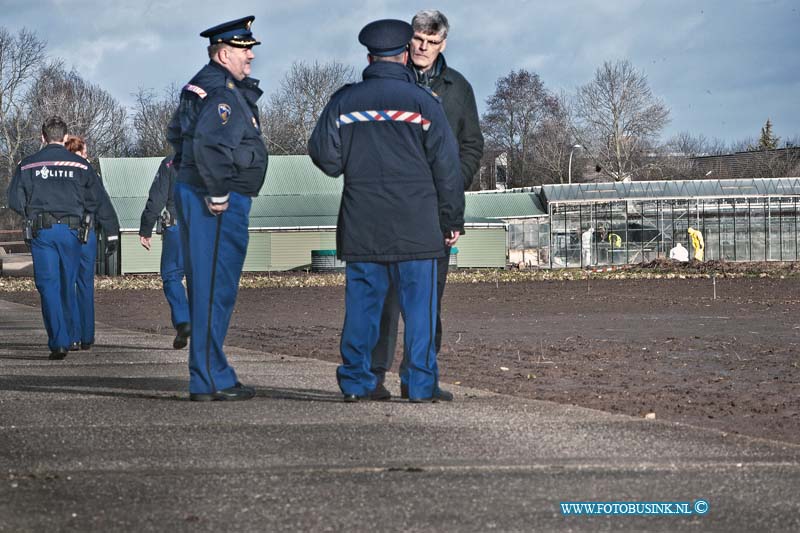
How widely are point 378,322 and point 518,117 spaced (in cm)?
10510

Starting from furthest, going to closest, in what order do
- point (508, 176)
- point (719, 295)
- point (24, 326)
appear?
1. point (508, 176)
2. point (719, 295)
3. point (24, 326)

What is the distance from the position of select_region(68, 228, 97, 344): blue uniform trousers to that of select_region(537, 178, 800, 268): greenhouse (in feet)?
155

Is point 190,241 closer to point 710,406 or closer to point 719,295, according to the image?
point 710,406

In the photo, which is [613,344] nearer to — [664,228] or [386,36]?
[386,36]

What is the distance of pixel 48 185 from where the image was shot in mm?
10578

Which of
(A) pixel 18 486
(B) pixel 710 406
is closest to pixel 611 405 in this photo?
(B) pixel 710 406

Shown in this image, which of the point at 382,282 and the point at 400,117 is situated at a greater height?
the point at 400,117

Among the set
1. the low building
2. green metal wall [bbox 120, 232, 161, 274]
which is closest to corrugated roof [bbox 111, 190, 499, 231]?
the low building

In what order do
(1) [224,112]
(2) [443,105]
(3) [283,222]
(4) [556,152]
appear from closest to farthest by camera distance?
(1) [224,112], (2) [443,105], (3) [283,222], (4) [556,152]

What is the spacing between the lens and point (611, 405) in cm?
725

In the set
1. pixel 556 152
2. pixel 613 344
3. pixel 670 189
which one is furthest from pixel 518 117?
pixel 613 344

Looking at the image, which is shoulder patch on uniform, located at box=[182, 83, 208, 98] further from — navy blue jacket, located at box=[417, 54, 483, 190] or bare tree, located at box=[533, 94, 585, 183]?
bare tree, located at box=[533, 94, 585, 183]

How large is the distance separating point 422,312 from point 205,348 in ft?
3.61

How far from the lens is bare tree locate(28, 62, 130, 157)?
85062 mm
